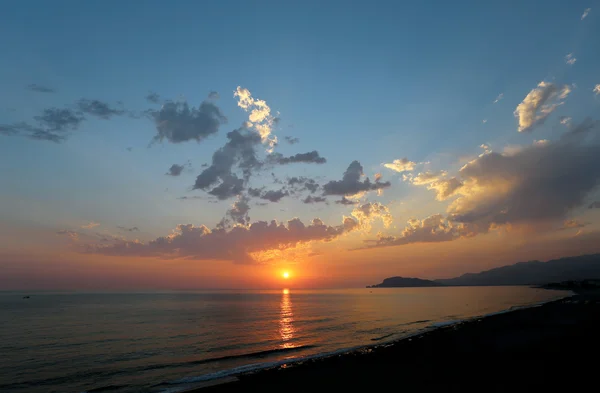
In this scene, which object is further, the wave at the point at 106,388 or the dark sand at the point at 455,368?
the wave at the point at 106,388

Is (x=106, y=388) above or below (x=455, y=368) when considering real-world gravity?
below

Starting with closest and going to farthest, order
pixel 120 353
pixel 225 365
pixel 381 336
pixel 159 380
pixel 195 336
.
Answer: pixel 159 380 → pixel 225 365 → pixel 120 353 → pixel 381 336 → pixel 195 336

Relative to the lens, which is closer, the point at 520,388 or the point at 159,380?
the point at 520,388

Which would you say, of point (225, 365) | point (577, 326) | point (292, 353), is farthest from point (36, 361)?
point (577, 326)

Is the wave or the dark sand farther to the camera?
the wave

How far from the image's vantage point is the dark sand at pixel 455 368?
765 inches

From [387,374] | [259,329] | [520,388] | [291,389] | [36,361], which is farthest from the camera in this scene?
[259,329]

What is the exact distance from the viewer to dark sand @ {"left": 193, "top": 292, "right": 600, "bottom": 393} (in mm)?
19425

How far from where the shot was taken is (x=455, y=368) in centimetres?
2330

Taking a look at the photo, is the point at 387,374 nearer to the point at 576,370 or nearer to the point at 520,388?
the point at 520,388

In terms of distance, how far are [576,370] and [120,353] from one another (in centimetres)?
3956

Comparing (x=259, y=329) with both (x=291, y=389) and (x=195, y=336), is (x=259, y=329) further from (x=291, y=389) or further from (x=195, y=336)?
(x=291, y=389)

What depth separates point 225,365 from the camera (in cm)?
3042

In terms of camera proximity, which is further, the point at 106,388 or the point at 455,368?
the point at 106,388
